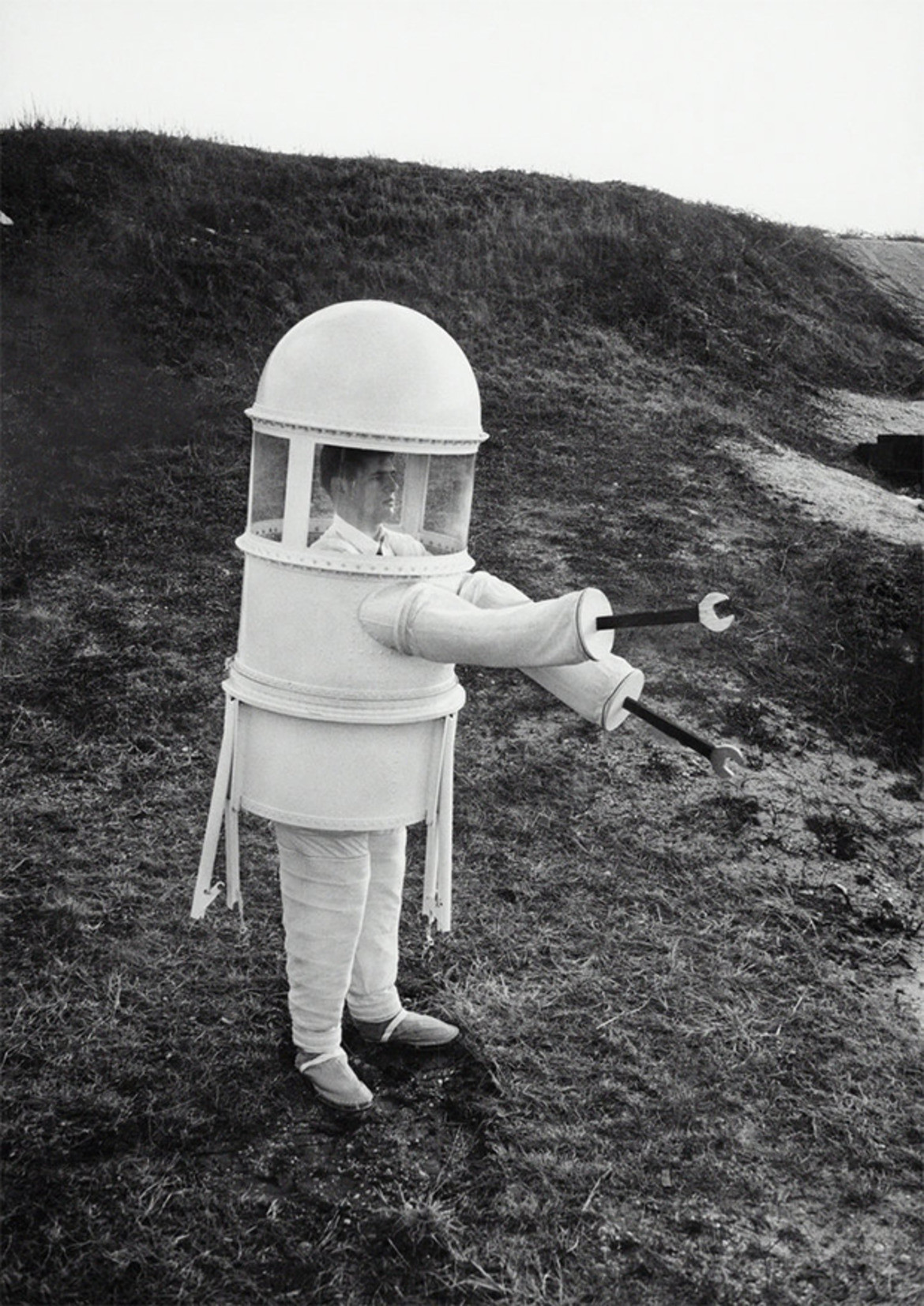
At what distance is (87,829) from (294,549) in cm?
211

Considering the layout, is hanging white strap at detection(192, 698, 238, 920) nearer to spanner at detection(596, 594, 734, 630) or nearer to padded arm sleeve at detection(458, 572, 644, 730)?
padded arm sleeve at detection(458, 572, 644, 730)

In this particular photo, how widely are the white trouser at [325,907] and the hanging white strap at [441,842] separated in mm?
97

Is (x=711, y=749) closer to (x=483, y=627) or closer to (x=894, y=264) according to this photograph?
(x=483, y=627)

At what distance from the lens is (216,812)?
9.27 feet

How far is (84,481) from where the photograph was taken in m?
7.44

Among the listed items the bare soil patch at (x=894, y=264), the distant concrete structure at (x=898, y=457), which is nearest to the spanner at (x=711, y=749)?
the distant concrete structure at (x=898, y=457)

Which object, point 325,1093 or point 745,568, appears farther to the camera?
point 745,568

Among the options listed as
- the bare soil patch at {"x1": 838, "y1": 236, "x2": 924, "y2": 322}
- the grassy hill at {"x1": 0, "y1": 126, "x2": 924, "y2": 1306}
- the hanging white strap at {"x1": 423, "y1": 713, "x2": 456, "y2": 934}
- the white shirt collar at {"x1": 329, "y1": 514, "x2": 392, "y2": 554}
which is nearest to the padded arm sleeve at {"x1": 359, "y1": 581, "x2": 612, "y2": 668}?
the white shirt collar at {"x1": 329, "y1": 514, "x2": 392, "y2": 554}

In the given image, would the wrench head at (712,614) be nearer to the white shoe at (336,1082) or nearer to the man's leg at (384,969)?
the man's leg at (384,969)

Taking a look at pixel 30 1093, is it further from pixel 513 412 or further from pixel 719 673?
pixel 513 412

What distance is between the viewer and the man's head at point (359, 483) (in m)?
2.65

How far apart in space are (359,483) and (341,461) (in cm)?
7

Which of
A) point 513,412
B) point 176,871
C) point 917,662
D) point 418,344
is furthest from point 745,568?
point 418,344

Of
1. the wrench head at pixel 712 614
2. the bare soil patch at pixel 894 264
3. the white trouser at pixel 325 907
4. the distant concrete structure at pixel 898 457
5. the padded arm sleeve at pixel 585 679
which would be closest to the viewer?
the wrench head at pixel 712 614
